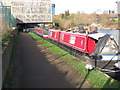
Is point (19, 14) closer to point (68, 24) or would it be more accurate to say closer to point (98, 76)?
point (68, 24)

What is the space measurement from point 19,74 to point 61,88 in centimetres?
217

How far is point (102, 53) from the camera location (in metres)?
9.49

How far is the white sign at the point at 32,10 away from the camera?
47.0 m

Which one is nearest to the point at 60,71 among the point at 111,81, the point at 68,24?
the point at 111,81

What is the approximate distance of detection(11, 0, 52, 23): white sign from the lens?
4697 centimetres

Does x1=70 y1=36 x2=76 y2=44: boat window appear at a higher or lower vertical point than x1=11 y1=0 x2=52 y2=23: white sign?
lower

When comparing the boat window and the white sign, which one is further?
the white sign

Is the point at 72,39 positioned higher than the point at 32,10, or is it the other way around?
the point at 32,10

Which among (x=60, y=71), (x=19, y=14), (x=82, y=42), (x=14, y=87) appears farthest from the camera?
(x=19, y=14)

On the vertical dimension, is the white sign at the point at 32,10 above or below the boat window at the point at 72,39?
above

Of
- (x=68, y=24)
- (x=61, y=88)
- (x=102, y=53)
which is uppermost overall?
(x=68, y=24)

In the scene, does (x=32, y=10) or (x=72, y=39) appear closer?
(x=72, y=39)

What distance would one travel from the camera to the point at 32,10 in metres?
48.1

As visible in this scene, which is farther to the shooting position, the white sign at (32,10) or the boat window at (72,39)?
the white sign at (32,10)
